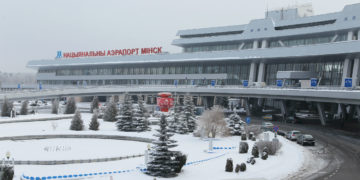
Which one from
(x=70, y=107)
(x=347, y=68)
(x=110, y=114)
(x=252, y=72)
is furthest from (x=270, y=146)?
(x=252, y=72)

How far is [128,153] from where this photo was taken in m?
35.2

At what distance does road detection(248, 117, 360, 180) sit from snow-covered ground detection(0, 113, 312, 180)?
2.02 m

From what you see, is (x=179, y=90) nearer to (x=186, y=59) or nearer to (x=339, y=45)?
(x=186, y=59)

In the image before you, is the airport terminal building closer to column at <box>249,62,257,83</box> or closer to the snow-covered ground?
column at <box>249,62,257,83</box>

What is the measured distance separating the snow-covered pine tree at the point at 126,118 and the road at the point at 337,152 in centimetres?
2437

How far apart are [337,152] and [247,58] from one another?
188 ft

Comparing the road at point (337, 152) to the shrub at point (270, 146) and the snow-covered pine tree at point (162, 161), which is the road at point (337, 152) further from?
the snow-covered pine tree at point (162, 161)

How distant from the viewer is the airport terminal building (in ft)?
266

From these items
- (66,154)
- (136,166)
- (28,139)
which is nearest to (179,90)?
(28,139)

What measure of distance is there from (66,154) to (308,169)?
2300 centimetres

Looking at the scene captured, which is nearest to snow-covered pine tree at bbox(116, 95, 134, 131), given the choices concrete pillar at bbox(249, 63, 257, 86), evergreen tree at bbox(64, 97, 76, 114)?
evergreen tree at bbox(64, 97, 76, 114)

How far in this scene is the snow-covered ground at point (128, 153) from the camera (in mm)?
25156

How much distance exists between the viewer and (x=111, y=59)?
11838 cm

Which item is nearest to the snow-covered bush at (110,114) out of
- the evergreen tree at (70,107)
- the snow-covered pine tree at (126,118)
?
the snow-covered pine tree at (126,118)
